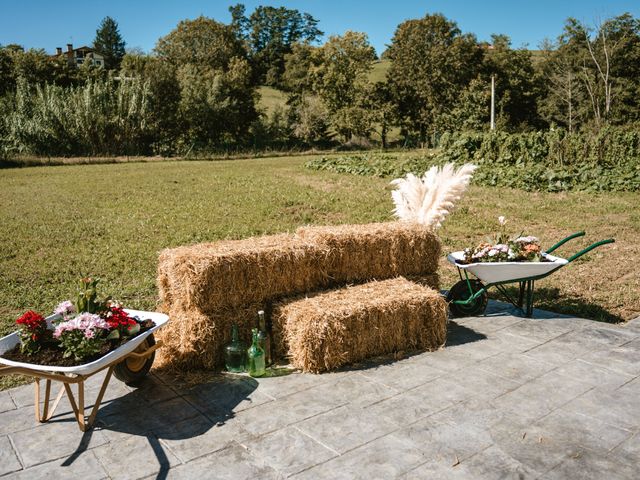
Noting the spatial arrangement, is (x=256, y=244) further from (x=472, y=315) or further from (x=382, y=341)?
(x=472, y=315)

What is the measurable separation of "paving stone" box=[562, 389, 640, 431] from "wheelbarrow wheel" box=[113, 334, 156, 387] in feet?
10.7

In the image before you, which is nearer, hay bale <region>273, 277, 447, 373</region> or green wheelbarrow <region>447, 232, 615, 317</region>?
hay bale <region>273, 277, 447, 373</region>

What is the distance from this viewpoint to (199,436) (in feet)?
12.7

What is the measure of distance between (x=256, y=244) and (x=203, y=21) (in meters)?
60.3

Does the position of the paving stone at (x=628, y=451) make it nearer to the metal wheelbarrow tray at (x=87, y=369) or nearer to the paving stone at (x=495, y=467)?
the paving stone at (x=495, y=467)

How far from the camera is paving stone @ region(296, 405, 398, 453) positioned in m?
3.76

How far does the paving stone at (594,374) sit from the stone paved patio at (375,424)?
0.02 metres

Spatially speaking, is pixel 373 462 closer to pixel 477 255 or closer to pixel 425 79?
pixel 477 255

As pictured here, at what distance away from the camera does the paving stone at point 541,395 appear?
4168 millimetres

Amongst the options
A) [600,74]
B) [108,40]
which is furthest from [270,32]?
[600,74]

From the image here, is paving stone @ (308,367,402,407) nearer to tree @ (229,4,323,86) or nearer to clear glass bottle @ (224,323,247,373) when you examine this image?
clear glass bottle @ (224,323,247,373)

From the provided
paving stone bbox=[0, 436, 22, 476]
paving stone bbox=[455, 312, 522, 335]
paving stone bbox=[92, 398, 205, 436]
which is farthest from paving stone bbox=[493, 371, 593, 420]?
paving stone bbox=[0, 436, 22, 476]

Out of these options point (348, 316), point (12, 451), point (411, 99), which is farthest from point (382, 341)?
point (411, 99)

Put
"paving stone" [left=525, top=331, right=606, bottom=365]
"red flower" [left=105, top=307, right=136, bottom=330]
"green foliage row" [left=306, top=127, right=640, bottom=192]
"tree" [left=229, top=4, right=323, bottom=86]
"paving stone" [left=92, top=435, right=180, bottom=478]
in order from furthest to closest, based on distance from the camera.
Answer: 1. "tree" [left=229, top=4, right=323, bottom=86]
2. "green foliage row" [left=306, top=127, right=640, bottom=192]
3. "paving stone" [left=525, top=331, right=606, bottom=365]
4. "red flower" [left=105, top=307, right=136, bottom=330]
5. "paving stone" [left=92, top=435, right=180, bottom=478]
